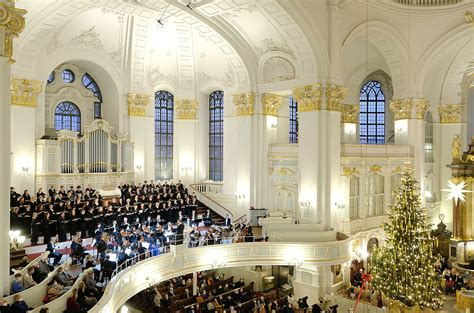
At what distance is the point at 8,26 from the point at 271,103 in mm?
17822

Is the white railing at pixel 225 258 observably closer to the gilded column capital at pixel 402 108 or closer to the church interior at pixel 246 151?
the church interior at pixel 246 151

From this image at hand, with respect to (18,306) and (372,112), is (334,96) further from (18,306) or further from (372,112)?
(18,306)

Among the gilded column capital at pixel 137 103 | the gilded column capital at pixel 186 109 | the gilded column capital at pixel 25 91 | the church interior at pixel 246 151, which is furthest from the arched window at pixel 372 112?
the gilded column capital at pixel 25 91

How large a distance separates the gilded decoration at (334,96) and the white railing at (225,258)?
7.03 metres

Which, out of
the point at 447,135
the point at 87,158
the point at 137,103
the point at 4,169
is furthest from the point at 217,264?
the point at 447,135

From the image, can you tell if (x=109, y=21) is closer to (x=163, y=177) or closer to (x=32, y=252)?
(x=163, y=177)

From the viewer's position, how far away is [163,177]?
30109mm

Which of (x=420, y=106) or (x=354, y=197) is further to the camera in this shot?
(x=420, y=106)

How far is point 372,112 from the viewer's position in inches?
1284

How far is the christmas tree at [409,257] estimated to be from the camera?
15.1 m

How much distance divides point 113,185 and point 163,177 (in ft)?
15.1

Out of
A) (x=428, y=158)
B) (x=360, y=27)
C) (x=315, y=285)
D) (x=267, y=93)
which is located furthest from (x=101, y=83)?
(x=428, y=158)

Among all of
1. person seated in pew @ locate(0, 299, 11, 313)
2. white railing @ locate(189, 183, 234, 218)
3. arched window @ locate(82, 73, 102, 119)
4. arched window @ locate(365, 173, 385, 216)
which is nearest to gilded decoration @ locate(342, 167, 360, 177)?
arched window @ locate(365, 173, 385, 216)

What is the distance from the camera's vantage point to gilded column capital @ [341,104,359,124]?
29.9 meters
